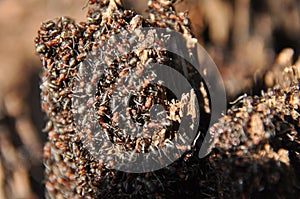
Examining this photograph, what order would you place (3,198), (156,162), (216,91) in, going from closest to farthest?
(156,162) → (216,91) → (3,198)

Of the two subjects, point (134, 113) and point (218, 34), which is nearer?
point (134, 113)

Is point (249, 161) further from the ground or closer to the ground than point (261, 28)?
closer to the ground

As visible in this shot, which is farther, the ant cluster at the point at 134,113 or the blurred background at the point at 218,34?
the blurred background at the point at 218,34

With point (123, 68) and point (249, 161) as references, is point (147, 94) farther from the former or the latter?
point (249, 161)

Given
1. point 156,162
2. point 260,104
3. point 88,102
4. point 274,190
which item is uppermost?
point 88,102

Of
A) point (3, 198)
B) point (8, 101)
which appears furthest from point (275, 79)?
point (3, 198)

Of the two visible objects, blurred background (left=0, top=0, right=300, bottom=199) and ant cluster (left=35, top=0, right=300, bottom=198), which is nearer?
ant cluster (left=35, top=0, right=300, bottom=198)

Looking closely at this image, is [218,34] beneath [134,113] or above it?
above

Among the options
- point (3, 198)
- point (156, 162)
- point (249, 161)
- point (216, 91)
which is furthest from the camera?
point (3, 198)
